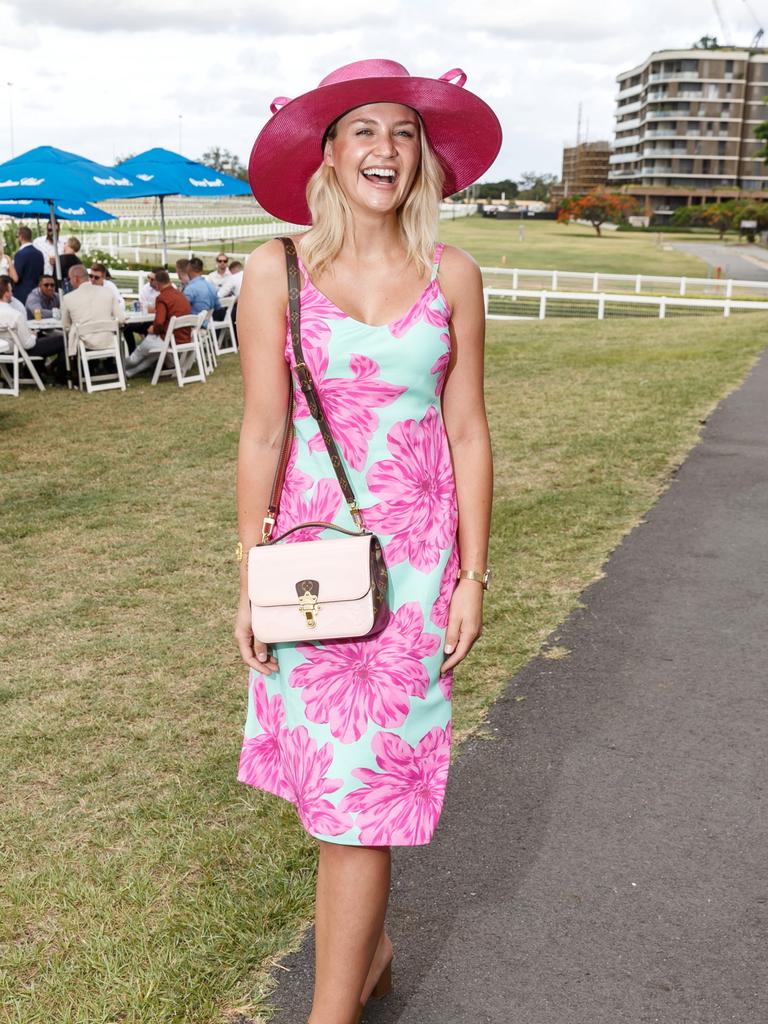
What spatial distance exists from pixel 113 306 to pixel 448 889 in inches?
401

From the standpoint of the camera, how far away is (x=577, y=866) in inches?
124

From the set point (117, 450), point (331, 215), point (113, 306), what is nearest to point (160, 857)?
point (331, 215)

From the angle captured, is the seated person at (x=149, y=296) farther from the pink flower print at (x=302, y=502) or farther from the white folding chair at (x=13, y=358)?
the pink flower print at (x=302, y=502)

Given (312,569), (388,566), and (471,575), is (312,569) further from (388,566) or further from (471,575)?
(471,575)

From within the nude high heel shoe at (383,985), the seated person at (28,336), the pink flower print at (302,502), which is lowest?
the nude high heel shoe at (383,985)

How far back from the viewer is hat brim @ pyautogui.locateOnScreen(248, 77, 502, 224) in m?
2.22

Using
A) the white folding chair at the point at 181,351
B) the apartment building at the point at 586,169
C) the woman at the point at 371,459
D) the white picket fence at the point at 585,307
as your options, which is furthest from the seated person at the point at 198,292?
the apartment building at the point at 586,169

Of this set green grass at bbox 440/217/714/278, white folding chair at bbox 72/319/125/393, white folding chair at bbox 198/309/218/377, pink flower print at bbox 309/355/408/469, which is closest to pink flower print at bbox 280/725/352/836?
pink flower print at bbox 309/355/408/469

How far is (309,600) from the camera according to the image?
210 centimetres

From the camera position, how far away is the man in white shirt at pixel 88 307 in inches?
470

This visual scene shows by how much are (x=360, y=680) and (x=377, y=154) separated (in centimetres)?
106

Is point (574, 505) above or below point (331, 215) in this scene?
below

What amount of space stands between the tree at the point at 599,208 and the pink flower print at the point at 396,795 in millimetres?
110315

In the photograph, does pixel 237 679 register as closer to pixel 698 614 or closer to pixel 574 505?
pixel 698 614
